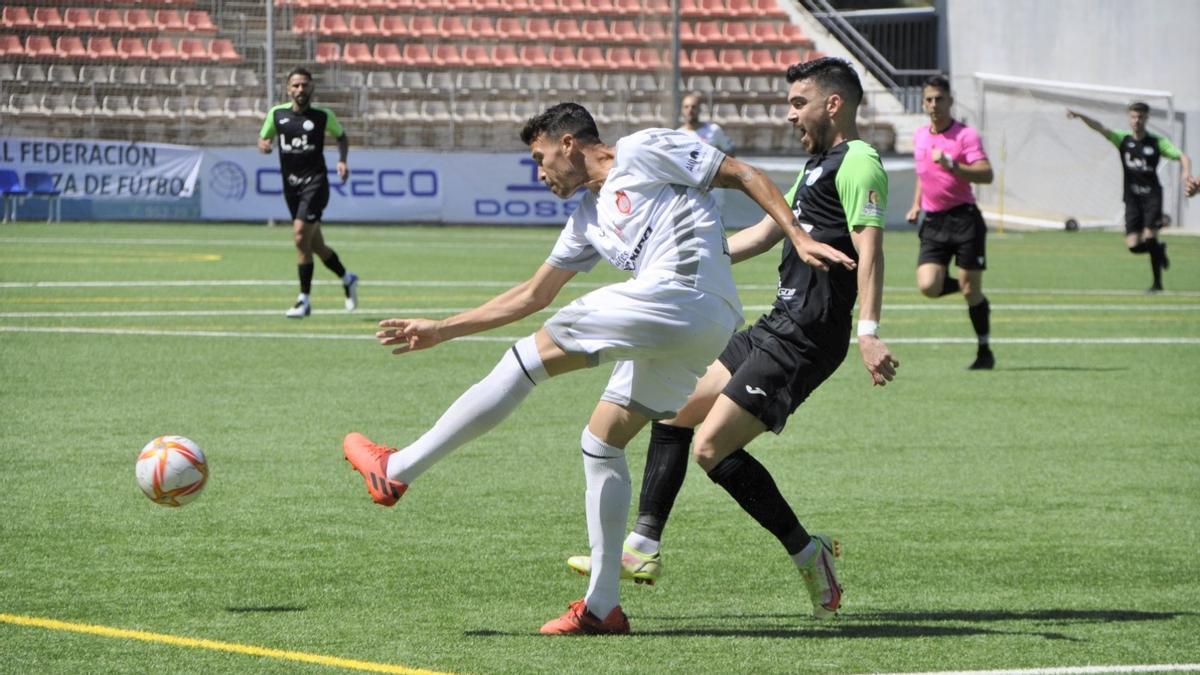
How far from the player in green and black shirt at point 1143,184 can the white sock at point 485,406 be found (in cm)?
1742

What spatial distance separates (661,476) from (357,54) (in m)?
32.4

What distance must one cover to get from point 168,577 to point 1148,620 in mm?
3650

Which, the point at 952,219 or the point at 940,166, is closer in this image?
the point at 940,166

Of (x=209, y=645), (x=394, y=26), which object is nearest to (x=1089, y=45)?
(x=394, y=26)

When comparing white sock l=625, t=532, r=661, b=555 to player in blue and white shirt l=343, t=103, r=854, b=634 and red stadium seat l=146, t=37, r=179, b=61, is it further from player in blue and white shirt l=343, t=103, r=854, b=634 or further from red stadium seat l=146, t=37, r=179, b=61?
red stadium seat l=146, t=37, r=179, b=61

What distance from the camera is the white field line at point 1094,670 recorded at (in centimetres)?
507

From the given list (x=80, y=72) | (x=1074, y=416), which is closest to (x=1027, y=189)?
(x=80, y=72)

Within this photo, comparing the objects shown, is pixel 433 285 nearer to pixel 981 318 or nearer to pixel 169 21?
pixel 981 318

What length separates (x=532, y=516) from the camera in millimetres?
7688

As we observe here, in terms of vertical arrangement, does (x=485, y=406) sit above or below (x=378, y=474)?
above

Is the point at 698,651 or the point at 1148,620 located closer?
the point at 698,651

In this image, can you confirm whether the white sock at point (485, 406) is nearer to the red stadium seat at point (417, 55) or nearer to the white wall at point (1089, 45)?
the red stadium seat at point (417, 55)

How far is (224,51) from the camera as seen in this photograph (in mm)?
36312

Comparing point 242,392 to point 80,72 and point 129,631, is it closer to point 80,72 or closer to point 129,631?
point 129,631
